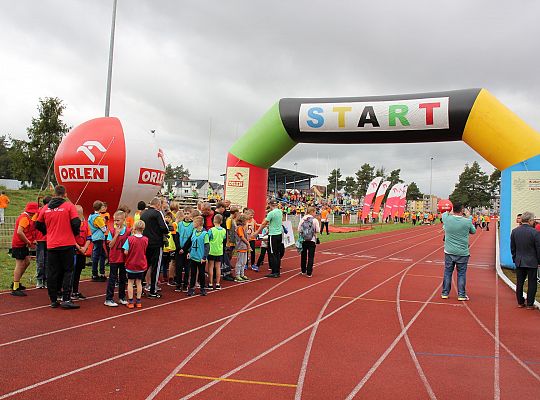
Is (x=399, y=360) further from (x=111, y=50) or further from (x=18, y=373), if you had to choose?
(x=111, y=50)

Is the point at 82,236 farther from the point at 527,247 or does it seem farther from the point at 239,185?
the point at 239,185

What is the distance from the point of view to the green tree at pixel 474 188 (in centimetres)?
8881

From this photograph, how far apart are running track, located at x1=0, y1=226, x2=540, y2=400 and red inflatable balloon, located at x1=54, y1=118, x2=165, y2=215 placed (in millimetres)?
3244

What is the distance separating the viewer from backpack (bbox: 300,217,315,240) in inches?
430

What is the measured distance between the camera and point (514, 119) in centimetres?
1241

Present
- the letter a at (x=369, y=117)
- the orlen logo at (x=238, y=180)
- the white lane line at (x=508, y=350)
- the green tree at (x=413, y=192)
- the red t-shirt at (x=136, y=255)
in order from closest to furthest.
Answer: the white lane line at (x=508, y=350)
the red t-shirt at (x=136, y=255)
the letter a at (x=369, y=117)
the orlen logo at (x=238, y=180)
the green tree at (x=413, y=192)

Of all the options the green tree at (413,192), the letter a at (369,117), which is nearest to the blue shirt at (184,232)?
the letter a at (369,117)

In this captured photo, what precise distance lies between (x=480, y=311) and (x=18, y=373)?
7.18 m

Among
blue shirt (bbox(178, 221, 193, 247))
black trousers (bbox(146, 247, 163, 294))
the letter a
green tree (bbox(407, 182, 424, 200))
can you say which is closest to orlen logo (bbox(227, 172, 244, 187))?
the letter a

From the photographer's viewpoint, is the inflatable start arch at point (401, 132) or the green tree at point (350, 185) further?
the green tree at point (350, 185)

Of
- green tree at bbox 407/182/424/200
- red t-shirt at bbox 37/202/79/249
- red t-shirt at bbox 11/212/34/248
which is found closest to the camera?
red t-shirt at bbox 37/202/79/249

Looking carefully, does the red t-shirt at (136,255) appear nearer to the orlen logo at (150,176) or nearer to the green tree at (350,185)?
the orlen logo at (150,176)

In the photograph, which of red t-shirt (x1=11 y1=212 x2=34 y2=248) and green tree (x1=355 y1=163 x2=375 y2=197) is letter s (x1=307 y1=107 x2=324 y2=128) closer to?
red t-shirt (x1=11 y1=212 x2=34 y2=248)

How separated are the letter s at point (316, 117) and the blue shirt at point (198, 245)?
771cm
